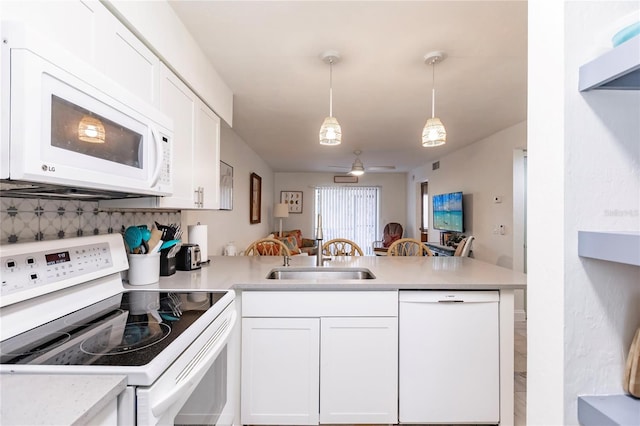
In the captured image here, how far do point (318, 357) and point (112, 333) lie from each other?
1069mm

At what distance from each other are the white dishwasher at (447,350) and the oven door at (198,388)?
0.95m

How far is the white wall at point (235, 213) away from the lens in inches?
128

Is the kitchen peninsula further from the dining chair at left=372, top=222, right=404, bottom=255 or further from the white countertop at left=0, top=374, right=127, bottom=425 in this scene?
the dining chair at left=372, top=222, right=404, bottom=255

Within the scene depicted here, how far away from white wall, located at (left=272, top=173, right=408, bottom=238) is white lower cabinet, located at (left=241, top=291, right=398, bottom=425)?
6356 millimetres

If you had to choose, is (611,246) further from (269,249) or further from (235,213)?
(235,213)

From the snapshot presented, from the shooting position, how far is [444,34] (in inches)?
72.5

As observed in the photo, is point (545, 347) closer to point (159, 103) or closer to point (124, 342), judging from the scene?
point (124, 342)

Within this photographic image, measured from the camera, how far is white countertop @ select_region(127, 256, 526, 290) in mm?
1708

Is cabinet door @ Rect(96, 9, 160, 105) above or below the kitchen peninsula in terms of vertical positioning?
above

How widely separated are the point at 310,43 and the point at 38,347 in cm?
195

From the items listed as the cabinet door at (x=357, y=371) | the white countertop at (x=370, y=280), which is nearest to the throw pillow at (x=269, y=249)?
the white countertop at (x=370, y=280)

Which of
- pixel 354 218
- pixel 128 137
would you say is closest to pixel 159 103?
pixel 128 137

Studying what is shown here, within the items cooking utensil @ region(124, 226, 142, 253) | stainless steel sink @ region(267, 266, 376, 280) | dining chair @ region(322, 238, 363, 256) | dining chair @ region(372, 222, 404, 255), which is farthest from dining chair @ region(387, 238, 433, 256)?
dining chair @ region(372, 222, 404, 255)

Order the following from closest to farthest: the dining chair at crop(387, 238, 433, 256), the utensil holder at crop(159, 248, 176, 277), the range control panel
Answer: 1. the range control panel
2. the utensil holder at crop(159, 248, 176, 277)
3. the dining chair at crop(387, 238, 433, 256)
